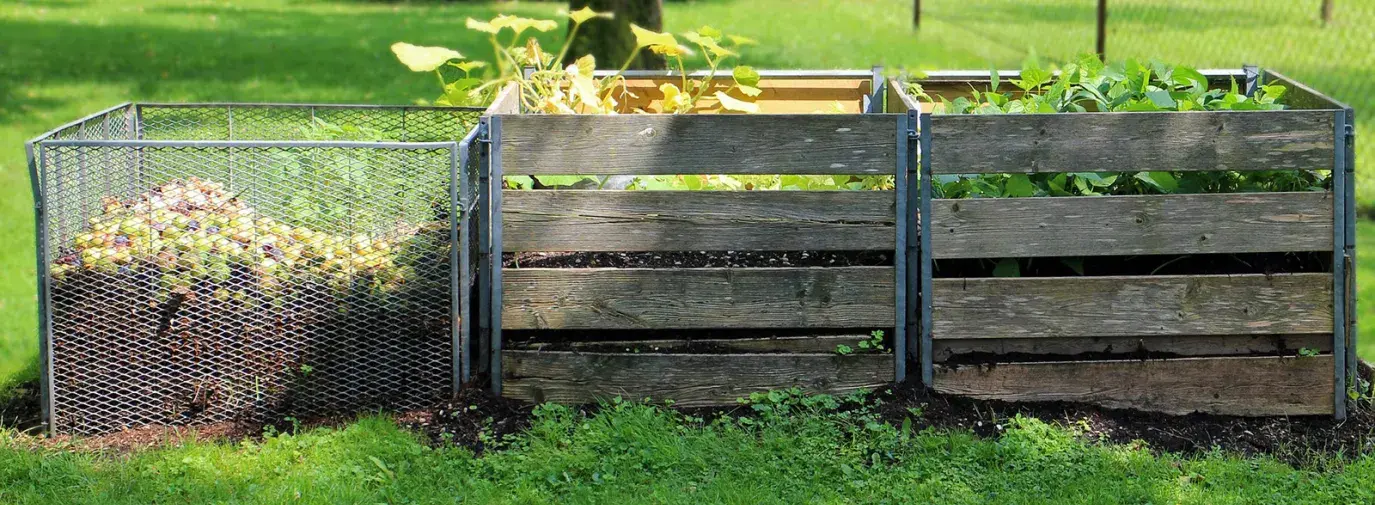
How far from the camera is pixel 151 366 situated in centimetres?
406

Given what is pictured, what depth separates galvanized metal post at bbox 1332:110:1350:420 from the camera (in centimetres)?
404

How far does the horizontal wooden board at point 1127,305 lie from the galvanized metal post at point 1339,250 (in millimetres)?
30

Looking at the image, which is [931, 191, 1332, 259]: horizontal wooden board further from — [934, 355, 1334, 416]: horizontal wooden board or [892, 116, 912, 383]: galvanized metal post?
[934, 355, 1334, 416]: horizontal wooden board

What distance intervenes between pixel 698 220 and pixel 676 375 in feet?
1.65

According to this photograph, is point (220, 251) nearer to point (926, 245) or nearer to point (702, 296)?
point (702, 296)

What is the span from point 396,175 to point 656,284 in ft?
2.88

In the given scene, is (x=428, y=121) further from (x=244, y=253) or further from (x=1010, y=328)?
(x=1010, y=328)

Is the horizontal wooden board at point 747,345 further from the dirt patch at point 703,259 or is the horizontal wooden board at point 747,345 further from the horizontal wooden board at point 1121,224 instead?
the horizontal wooden board at point 1121,224

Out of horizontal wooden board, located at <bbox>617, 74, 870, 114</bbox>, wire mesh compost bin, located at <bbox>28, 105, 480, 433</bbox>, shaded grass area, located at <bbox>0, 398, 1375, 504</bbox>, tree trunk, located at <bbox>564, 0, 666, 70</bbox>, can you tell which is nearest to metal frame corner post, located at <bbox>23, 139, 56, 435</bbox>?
wire mesh compost bin, located at <bbox>28, 105, 480, 433</bbox>

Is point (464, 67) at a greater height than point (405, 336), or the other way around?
point (464, 67)

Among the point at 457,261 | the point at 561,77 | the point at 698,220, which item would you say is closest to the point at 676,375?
the point at 698,220

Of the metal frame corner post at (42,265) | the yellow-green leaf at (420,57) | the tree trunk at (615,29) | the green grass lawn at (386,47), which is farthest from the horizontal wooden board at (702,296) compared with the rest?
the tree trunk at (615,29)

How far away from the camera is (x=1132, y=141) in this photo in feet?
13.2

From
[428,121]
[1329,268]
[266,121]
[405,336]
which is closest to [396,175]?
[405,336]
